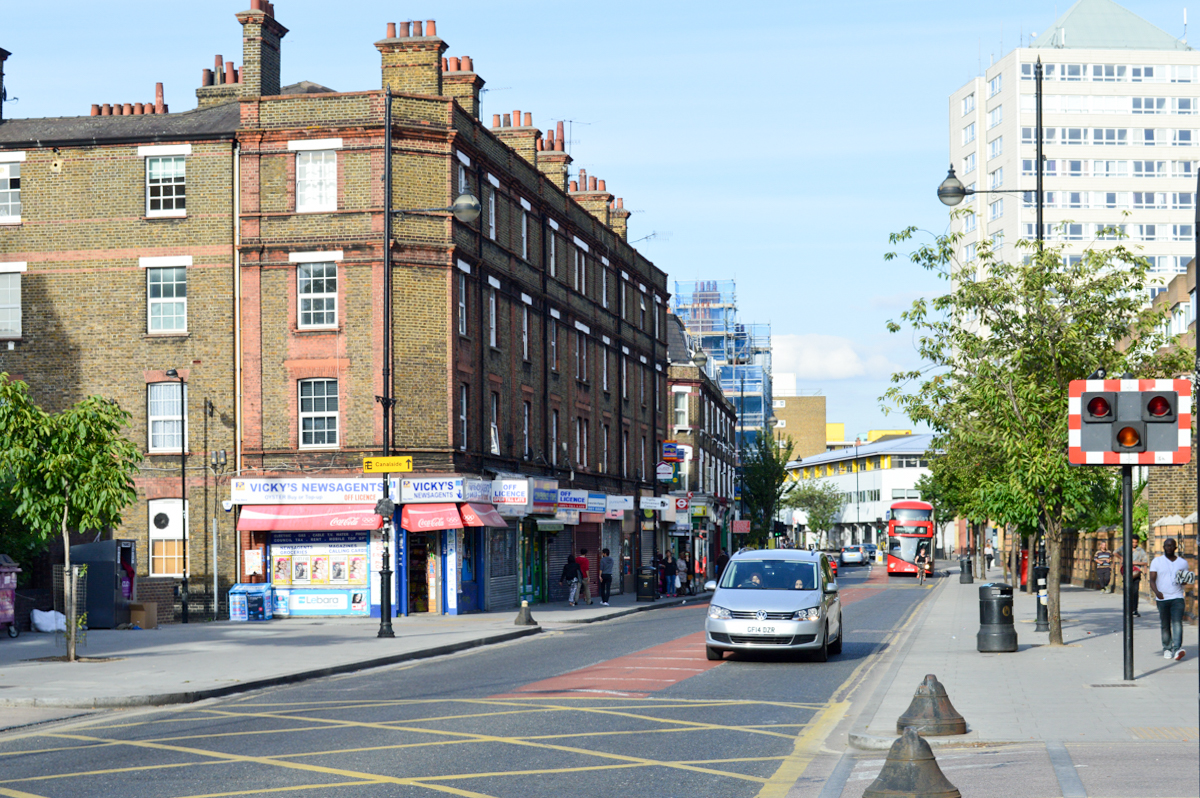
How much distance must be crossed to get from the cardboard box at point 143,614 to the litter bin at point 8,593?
3700 millimetres

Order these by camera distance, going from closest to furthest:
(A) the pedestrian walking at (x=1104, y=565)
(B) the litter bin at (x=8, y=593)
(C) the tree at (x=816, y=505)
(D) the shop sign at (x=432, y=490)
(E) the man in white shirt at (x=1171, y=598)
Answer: (E) the man in white shirt at (x=1171, y=598) < (B) the litter bin at (x=8, y=593) < (D) the shop sign at (x=432, y=490) < (A) the pedestrian walking at (x=1104, y=565) < (C) the tree at (x=816, y=505)

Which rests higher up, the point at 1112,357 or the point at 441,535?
the point at 1112,357

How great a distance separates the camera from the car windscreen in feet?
72.5

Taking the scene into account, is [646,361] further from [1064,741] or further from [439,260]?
[1064,741]

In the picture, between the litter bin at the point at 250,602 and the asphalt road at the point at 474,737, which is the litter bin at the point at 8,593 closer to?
the litter bin at the point at 250,602

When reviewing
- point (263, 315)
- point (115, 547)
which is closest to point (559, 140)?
point (263, 315)

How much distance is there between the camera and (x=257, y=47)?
3762 cm

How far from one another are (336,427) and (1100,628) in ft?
63.0

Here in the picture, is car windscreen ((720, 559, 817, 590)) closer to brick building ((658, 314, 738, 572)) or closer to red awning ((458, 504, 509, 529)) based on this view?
red awning ((458, 504, 509, 529))

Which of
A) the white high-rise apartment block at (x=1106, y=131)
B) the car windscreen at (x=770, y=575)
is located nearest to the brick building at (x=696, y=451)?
the white high-rise apartment block at (x=1106, y=131)

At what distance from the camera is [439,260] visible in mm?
36938

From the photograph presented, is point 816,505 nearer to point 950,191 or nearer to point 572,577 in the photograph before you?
point 572,577

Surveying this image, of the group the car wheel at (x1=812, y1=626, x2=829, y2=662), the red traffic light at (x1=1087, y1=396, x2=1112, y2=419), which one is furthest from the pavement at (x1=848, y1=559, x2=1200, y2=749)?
the red traffic light at (x1=1087, y1=396, x2=1112, y2=419)

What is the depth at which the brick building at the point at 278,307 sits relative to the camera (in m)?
36.3
